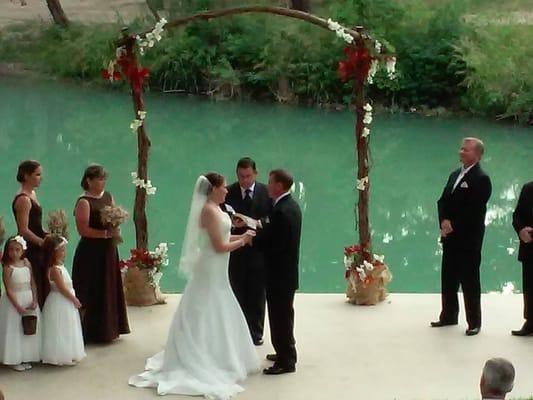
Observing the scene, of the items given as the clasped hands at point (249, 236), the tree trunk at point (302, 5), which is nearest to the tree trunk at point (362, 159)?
the clasped hands at point (249, 236)

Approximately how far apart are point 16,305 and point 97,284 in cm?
73

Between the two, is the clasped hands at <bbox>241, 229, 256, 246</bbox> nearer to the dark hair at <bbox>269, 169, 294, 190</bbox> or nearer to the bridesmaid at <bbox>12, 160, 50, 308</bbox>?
the dark hair at <bbox>269, 169, 294, 190</bbox>

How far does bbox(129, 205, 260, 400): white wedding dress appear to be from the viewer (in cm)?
723

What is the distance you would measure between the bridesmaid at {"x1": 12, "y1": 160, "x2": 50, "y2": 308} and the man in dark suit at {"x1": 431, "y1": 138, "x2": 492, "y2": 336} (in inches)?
115

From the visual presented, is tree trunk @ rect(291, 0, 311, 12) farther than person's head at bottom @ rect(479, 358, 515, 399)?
Yes

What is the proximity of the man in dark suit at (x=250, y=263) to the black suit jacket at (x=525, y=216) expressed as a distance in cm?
189

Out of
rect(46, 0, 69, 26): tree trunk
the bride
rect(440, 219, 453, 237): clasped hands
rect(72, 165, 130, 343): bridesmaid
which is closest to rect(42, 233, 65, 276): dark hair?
rect(72, 165, 130, 343): bridesmaid

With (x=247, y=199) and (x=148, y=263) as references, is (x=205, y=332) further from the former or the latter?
(x=148, y=263)

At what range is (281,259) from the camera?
7203 mm

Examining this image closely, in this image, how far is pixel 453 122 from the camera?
78.7ft

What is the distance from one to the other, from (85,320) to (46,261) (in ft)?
2.23

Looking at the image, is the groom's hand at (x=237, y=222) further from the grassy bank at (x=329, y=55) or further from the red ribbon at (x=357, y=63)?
the grassy bank at (x=329, y=55)

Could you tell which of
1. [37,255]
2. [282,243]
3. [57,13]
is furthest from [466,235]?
[57,13]

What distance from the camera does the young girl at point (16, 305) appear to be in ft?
24.1
